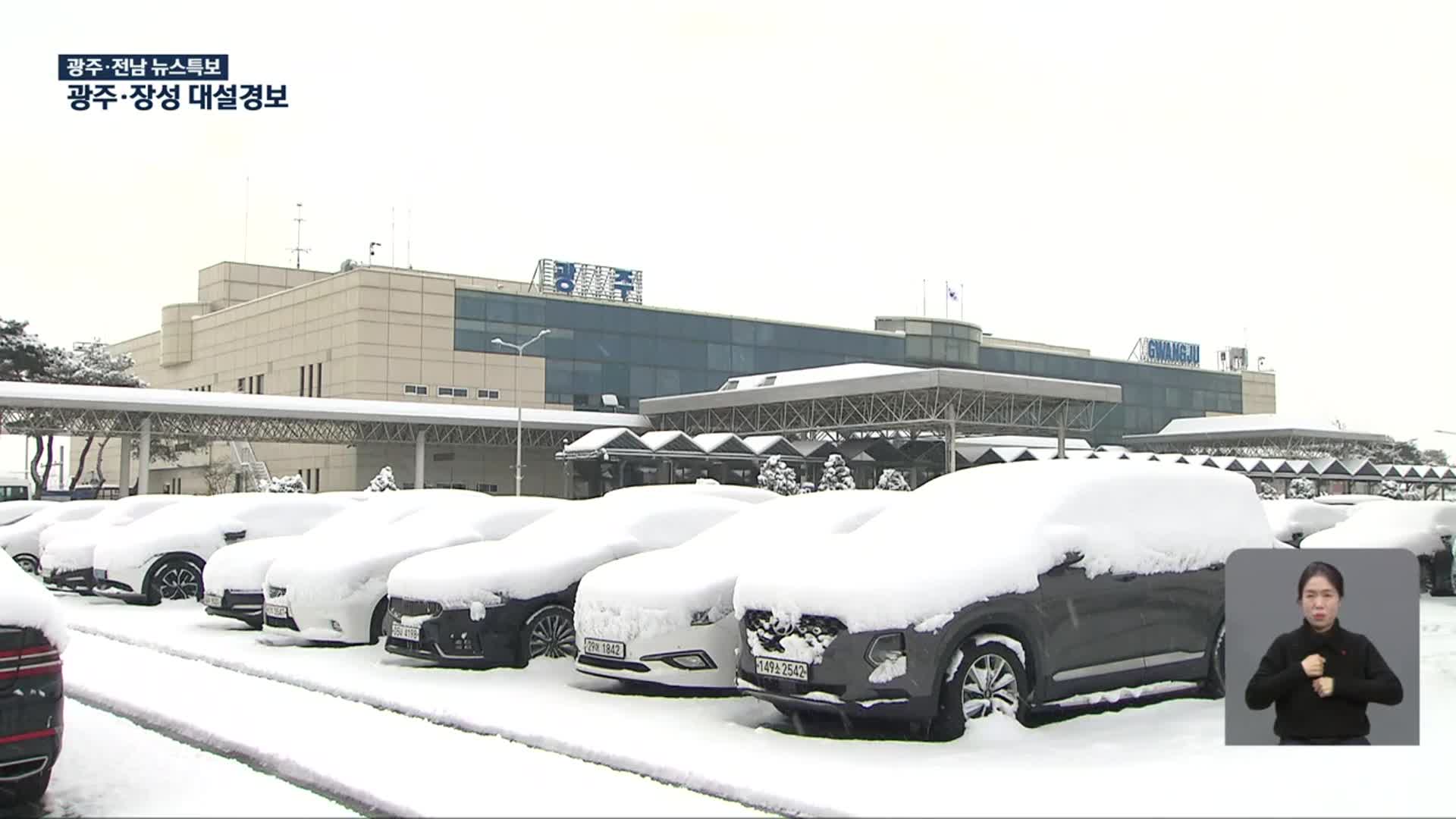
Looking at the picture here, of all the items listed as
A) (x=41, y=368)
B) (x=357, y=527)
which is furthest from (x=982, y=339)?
(x=357, y=527)

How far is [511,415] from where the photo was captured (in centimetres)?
6262

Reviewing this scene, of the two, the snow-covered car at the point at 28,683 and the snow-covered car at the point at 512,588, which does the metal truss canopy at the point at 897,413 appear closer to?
the snow-covered car at the point at 512,588

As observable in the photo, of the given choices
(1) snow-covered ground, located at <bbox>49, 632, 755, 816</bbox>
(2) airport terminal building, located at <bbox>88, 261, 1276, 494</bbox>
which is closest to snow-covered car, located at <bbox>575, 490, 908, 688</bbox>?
(1) snow-covered ground, located at <bbox>49, 632, 755, 816</bbox>

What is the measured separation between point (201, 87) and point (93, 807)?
20.3 m

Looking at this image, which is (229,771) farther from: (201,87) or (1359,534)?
(201,87)

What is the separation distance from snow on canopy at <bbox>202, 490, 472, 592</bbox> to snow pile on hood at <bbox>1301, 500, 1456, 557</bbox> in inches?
491

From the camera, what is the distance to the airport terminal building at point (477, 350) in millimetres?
68062

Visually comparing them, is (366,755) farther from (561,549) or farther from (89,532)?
(89,532)

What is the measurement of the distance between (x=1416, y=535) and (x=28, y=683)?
19.2 meters

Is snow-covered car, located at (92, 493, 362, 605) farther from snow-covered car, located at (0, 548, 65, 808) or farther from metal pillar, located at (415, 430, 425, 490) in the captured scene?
metal pillar, located at (415, 430, 425, 490)

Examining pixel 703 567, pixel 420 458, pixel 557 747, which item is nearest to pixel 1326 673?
pixel 557 747

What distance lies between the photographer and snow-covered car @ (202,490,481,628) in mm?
14898

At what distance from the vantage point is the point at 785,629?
834 cm

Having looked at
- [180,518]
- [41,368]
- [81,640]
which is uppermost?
[41,368]
